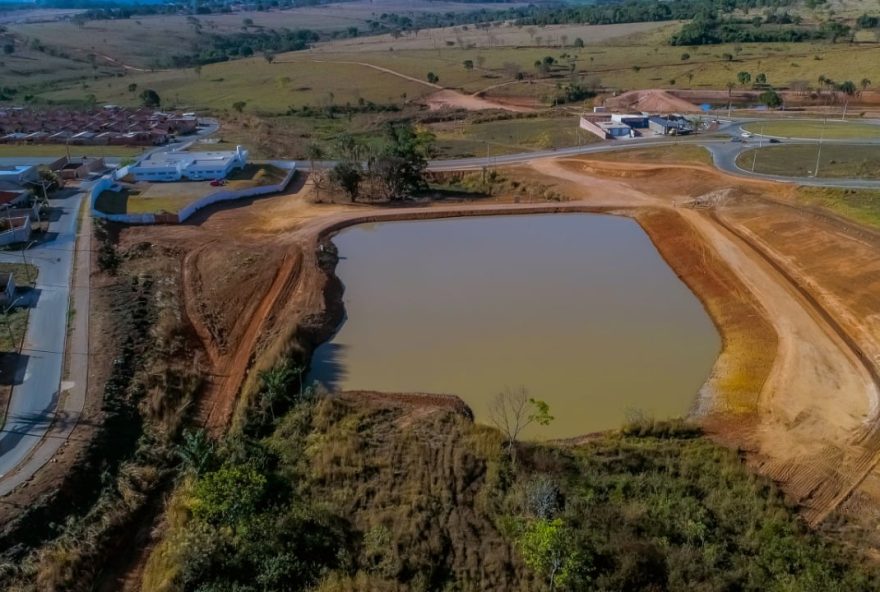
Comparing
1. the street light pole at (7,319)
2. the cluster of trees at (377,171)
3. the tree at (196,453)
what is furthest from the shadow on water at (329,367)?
the cluster of trees at (377,171)

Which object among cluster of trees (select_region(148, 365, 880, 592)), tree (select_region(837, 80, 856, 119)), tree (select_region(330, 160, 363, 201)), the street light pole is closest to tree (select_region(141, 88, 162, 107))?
tree (select_region(330, 160, 363, 201))

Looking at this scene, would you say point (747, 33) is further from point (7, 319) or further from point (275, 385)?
point (7, 319)

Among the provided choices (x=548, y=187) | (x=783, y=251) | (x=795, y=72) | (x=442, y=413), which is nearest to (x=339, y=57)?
(x=795, y=72)

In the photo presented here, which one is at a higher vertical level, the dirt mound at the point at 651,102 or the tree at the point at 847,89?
the tree at the point at 847,89

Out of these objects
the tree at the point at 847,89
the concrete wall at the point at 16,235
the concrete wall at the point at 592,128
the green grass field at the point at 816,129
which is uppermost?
the tree at the point at 847,89

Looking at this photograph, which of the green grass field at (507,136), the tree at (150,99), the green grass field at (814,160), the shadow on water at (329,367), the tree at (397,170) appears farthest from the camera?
the tree at (150,99)

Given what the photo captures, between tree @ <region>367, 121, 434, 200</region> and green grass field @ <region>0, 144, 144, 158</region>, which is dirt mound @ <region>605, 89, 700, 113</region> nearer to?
tree @ <region>367, 121, 434, 200</region>

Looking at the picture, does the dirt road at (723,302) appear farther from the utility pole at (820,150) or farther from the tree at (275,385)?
the utility pole at (820,150)
